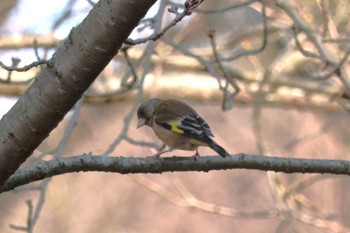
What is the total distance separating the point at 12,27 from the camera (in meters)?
7.30

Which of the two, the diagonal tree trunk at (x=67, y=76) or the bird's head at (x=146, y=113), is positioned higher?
the diagonal tree trunk at (x=67, y=76)

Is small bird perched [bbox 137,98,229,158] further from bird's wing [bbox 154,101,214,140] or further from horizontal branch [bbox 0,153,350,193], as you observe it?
horizontal branch [bbox 0,153,350,193]

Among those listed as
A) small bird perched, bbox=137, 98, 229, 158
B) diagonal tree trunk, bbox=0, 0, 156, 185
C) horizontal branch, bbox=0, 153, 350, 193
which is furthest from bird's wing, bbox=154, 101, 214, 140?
diagonal tree trunk, bbox=0, 0, 156, 185

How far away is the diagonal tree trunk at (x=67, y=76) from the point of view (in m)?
1.89

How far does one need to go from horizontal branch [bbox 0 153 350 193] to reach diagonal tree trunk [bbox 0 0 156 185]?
20cm

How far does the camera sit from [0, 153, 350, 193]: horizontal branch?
245 cm

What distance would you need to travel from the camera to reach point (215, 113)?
10.2 m

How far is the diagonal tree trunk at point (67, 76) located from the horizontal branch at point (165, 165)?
20 centimetres

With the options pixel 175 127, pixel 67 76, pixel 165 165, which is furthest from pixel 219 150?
pixel 67 76

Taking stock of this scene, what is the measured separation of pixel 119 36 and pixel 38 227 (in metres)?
7.27

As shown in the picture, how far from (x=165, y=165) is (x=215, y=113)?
7585mm

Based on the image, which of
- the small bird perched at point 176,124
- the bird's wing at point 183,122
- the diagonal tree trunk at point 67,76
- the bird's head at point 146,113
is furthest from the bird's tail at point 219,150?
the diagonal tree trunk at point 67,76

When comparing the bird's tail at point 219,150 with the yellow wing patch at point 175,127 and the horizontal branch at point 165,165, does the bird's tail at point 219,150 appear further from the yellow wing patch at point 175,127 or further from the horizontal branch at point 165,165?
the yellow wing patch at point 175,127

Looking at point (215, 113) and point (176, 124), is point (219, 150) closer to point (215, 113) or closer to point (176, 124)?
point (176, 124)
